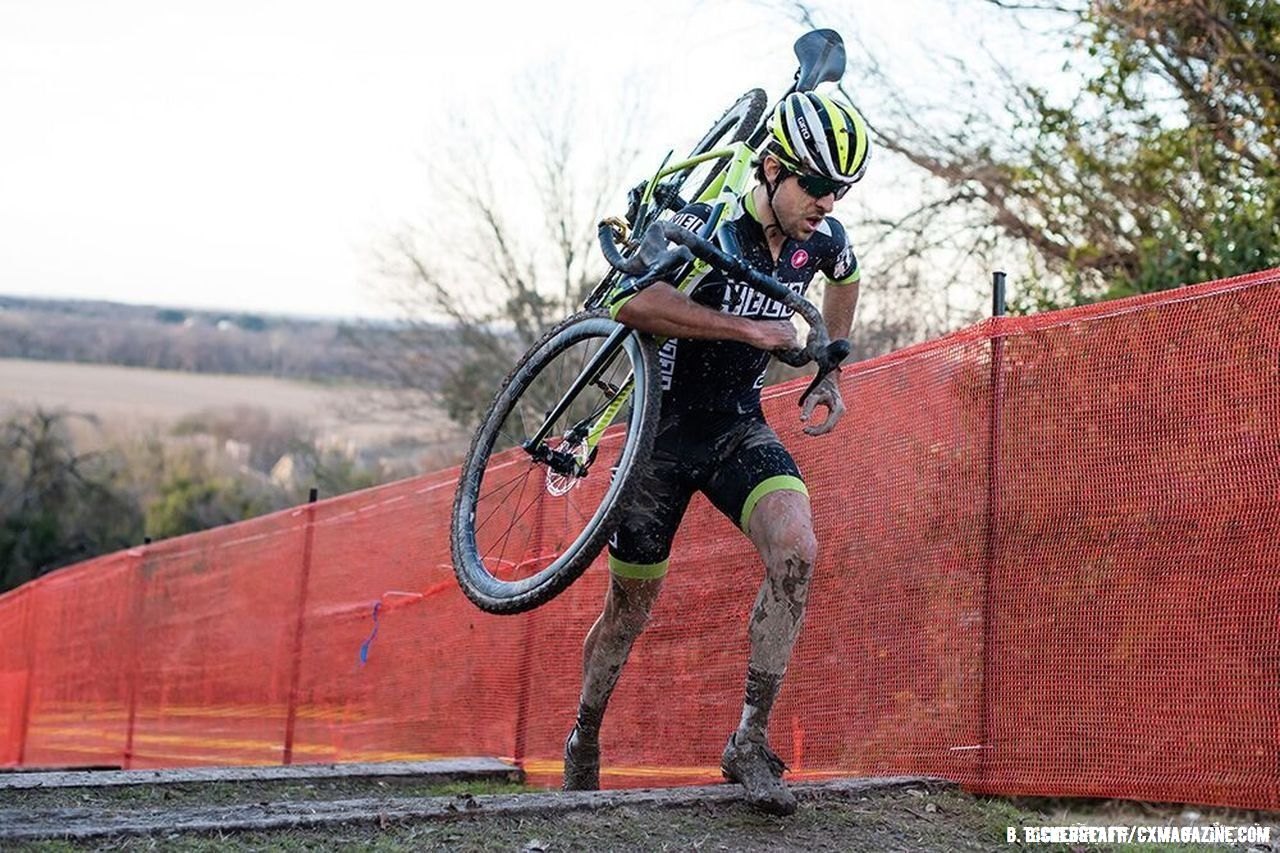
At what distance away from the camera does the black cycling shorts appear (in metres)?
4.97

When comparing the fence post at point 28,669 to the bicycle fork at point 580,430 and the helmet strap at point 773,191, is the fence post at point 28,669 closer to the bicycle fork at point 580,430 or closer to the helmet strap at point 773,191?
the bicycle fork at point 580,430

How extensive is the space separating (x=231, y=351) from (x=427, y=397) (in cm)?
5712

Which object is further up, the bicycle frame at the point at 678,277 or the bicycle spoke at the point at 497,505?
the bicycle frame at the point at 678,277

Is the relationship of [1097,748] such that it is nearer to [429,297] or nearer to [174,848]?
[174,848]

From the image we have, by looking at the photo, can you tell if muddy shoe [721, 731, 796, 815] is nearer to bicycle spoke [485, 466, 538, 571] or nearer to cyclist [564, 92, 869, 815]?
cyclist [564, 92, 869, 815]

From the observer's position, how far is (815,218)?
16.1ft

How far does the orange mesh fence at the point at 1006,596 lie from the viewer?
A: 4883 millimetres

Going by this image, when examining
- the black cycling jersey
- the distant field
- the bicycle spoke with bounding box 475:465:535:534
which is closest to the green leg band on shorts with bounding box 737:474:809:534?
the black cycling jersey

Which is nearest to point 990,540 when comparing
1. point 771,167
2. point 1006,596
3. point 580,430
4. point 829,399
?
point 1006,596

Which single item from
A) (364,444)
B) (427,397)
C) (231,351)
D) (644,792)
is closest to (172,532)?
(364,444)

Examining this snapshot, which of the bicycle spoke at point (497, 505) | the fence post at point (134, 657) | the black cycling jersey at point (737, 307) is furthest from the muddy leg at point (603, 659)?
the fence post at point (134, 657)


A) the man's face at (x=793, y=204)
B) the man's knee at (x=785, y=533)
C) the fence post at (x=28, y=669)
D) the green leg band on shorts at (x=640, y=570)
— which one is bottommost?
the fence post at (x=28, y=669)

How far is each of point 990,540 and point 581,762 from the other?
1739 mm

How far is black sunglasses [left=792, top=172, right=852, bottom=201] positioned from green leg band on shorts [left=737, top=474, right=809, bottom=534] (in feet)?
3.05
